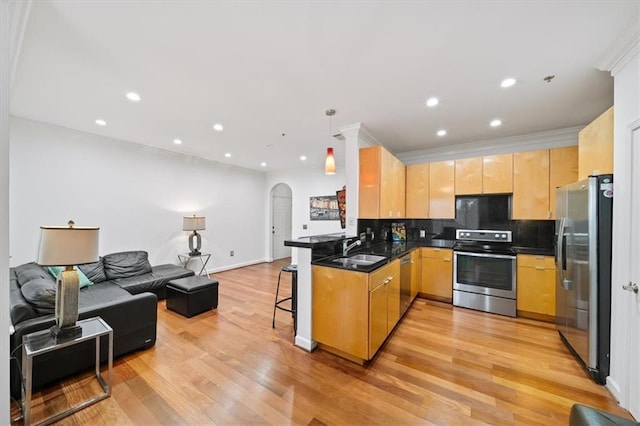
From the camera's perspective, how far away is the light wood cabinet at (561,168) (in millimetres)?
3303

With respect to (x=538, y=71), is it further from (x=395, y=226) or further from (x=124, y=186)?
(x=124, y=186)

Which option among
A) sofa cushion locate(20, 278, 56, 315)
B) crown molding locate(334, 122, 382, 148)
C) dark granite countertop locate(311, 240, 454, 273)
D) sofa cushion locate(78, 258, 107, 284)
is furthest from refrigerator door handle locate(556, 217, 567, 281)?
sofa cushion locate(78, 258, 107, 284)

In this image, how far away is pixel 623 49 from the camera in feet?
5.88

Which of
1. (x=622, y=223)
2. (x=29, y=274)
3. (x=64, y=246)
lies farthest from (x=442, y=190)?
(x=29, y=274)

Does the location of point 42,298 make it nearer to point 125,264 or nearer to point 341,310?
A: point 125,264

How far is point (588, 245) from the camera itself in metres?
2.10

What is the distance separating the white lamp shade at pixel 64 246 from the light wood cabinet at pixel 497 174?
15.6 ft

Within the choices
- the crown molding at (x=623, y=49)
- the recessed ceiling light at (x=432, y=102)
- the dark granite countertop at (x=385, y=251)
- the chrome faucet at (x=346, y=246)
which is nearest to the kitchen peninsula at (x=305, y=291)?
the dark granite countertop at (x=385, y=251)

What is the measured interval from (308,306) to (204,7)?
8.30 ft

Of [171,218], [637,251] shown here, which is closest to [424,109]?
[637,251]

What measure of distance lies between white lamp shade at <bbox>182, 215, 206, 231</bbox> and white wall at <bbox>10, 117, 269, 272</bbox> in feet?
1.21

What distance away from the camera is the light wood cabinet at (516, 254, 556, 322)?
3174mm

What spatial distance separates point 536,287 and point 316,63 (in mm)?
3848

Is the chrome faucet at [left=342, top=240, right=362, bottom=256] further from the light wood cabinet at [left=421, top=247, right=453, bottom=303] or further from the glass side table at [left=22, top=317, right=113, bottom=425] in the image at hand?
the glass side table at [left=22, top=317, right=113, bottom=425]
